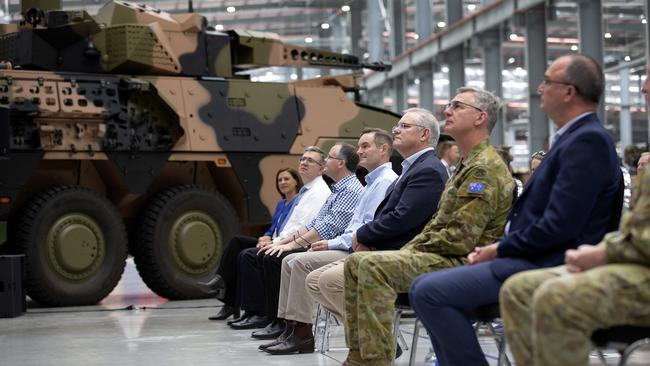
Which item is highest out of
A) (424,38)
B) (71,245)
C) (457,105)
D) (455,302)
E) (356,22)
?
(356,22)

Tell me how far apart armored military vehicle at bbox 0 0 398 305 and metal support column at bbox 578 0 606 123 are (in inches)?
158

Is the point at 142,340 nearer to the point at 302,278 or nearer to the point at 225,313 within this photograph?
the point at 225,313

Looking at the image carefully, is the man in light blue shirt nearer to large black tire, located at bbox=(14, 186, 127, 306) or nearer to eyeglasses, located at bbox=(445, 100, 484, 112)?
eyeglasses, located at bbox=(445, 100, 484, 112)

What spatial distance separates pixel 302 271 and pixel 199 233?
5.18 meters

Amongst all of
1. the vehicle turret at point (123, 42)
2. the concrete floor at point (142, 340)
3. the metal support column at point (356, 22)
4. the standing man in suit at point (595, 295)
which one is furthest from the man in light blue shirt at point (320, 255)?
the metal support column at point (356, 22)

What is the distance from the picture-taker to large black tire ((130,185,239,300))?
12.4 m

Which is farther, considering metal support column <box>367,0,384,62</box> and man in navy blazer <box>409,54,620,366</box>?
metal support column <box>367,0,384,62</box>

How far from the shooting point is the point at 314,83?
14.2m

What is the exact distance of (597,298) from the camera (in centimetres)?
378

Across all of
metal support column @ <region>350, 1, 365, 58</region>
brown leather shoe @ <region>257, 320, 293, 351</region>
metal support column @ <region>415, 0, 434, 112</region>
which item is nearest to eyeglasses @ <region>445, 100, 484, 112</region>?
brown leather shoe @ <region>257, 320, 293, 351</region>

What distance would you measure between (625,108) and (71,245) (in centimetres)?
904

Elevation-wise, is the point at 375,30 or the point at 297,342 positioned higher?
the point at 375,30

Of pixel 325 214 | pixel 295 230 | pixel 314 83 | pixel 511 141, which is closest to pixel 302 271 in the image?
pixel 325 214

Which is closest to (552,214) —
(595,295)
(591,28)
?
(595,295)
